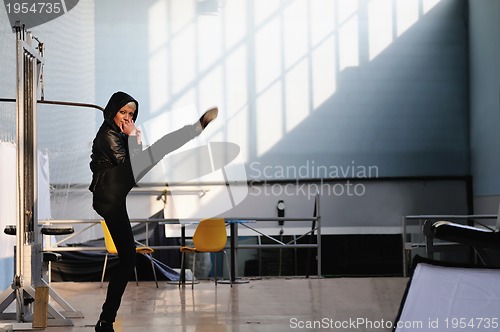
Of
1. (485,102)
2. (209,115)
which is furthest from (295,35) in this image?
(209,115)

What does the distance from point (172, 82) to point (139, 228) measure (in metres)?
2.36

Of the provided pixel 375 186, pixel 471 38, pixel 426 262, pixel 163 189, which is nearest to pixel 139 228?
pixel 163 189

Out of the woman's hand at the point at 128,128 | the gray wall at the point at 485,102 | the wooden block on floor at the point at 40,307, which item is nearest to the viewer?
the woman's hand at the point at 128,128

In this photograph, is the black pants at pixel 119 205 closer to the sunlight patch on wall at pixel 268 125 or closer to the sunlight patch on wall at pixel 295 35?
the sunlight patch on wall at pixel 268 125

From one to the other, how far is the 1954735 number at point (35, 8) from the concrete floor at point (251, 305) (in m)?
3.72

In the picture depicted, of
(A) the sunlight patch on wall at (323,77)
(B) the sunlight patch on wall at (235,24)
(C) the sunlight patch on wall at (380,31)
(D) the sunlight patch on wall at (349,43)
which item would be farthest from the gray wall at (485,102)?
(B) the sunlight patch on wall at (235,24)

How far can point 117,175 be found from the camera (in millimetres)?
3842

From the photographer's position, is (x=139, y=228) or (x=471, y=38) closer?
(x=139, y=228)

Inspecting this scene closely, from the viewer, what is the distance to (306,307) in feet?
18.9

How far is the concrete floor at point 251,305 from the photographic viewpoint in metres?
4.70

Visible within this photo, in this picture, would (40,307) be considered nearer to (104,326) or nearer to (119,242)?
(104,326)

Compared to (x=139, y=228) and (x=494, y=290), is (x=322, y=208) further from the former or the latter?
(x=494, y=290)

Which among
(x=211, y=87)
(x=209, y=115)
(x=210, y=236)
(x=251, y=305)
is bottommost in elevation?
(x=251, y=305)

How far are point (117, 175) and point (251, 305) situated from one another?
2.44 meters
